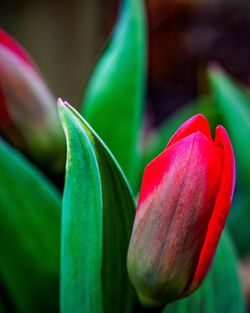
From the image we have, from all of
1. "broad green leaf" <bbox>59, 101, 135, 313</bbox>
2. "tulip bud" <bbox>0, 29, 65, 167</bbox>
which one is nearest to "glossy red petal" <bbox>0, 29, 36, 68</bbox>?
"tulip bud" <bbox>0, 29, 65, 167</bbox>

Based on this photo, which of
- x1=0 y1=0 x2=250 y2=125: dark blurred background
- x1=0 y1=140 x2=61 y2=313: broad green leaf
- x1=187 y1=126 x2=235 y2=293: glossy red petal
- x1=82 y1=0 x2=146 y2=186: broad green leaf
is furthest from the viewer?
x1=0 y1=0 x2=250 y2=125: dark blurred background

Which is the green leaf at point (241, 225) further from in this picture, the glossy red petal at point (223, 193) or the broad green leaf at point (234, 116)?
the glossy red petal at point (223, 193)

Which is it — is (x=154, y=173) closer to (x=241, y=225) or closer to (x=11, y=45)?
(x=11, y=45)

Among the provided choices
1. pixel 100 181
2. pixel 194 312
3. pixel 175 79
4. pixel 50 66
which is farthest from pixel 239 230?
pixel 175 79

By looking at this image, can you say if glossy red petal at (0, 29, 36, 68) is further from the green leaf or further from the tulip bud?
the green leaf

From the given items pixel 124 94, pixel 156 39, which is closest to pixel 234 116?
pixel 124 94

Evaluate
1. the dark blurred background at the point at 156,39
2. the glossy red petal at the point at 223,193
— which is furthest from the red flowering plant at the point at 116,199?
the dark blurred background at the point at 156,39
